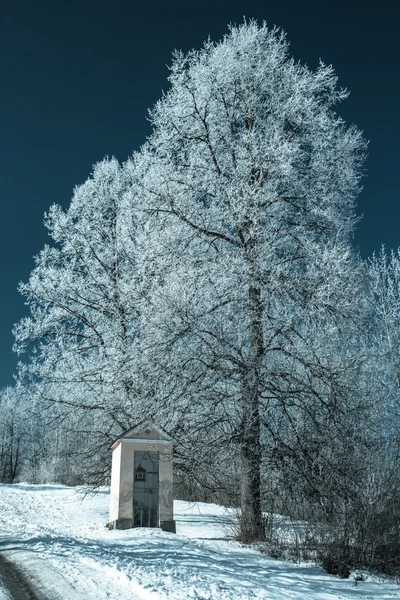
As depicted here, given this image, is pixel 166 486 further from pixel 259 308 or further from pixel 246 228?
pixel 246 228

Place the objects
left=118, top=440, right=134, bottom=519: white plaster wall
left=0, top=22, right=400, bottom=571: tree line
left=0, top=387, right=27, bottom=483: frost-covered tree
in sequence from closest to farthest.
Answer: left=0, top=22, right=400, bottom=571: tree line → left=118, top=440, right=134, bottom=519: white plaster wall → left=0, top=387, right=27, bottom=483: frost-covered tree

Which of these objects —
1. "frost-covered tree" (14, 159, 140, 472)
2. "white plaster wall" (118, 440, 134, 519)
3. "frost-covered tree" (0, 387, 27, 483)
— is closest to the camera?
"white plaster wall" (118, 440, 134, 519)

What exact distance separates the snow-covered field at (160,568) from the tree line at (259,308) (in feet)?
3.90

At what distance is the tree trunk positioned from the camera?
10.4 meters

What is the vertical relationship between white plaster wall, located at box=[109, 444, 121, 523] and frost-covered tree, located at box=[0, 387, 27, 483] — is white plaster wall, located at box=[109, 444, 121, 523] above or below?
below

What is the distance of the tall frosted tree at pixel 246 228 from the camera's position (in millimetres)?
10727

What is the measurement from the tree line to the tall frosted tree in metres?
0.04

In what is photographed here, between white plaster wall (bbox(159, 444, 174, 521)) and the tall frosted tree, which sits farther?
white plaster wall (bbox(159, 444, 174, 521))

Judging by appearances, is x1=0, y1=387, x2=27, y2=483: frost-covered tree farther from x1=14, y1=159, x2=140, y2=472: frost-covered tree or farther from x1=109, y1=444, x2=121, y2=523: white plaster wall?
x1=109, y1=444, x2=121, y2=523: white plaster wall

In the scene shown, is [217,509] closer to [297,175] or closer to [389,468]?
[389,468]

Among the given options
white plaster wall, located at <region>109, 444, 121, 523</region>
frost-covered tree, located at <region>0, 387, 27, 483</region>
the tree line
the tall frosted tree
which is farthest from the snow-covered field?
frost-covered tree, located at <region>0, 387, 27, 483</region>

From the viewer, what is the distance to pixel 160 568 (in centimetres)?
727

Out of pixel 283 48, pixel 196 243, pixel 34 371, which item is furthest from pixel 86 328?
pixel 283 48

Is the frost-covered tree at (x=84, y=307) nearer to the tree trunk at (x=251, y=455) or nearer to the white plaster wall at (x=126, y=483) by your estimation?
the white plaster wall at (x=126, y=483)
